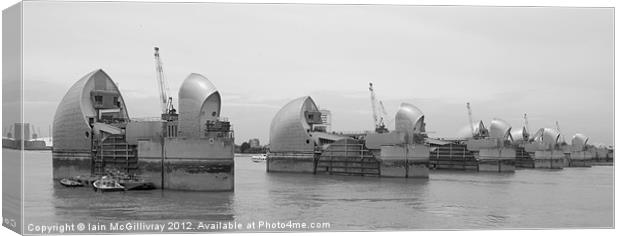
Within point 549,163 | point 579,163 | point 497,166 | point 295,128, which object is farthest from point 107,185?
point 579,163

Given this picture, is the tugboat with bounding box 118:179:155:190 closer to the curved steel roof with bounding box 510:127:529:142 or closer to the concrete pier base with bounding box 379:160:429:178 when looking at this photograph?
the concrete pier base with bounding box 379:160:429:178

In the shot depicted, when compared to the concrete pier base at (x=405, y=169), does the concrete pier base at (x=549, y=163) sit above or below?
below

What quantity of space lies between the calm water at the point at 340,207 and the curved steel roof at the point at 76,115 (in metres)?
5.01

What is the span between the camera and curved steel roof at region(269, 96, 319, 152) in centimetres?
6787

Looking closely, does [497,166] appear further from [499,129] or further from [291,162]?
[291,162]

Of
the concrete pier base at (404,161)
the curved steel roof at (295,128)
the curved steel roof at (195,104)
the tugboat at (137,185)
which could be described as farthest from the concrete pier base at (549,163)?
the tugboat at (137,185)

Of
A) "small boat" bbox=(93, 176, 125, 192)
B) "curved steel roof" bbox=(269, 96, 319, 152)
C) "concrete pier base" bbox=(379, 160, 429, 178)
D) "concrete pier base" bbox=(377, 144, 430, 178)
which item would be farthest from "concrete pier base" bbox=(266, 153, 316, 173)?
"small boat" bbox=(93, 176, 125, 192)

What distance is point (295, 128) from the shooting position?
68.6 metres

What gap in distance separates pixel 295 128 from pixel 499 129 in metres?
31.4

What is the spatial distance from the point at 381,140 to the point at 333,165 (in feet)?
17.0

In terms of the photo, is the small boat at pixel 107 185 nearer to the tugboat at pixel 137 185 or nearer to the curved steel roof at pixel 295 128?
the tugboat at pixel 137 185

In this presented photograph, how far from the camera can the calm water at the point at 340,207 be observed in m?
26.4

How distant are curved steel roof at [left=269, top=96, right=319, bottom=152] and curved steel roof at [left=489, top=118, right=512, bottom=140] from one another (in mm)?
28875

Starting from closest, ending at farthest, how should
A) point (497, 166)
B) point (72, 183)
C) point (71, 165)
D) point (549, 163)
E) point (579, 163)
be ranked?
1. point (72, 183)
2. point (71, 165)
3. point (497, 166)
4. point (549, 163)
5. point (579, 163)
